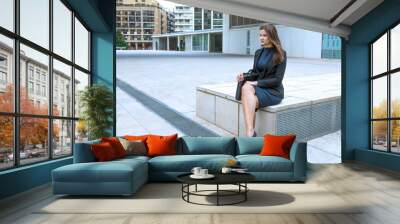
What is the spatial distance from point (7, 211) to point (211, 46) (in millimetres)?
14145

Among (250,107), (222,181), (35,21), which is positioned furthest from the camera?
(250,107)

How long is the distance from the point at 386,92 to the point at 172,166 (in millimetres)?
5159

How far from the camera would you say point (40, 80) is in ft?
24.0

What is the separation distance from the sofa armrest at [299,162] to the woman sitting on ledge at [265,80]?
3.48 metres

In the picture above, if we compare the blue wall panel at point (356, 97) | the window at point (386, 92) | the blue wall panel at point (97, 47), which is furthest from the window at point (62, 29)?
the window at point (386, 92)

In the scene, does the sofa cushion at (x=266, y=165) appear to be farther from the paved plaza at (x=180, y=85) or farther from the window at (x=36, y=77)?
the paved plaza at (x=180, y=85)

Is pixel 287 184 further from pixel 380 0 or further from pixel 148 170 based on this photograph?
pixel 380 0

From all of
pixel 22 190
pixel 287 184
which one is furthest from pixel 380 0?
pixel 22 190

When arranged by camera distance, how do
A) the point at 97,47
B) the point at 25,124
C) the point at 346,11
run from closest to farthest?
the point at 25,124, the point at 346,11, the point at 97,47

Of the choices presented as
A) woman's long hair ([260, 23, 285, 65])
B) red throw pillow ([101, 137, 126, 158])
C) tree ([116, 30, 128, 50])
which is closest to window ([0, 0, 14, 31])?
red throw pillow ([101, 137, 126, 158])

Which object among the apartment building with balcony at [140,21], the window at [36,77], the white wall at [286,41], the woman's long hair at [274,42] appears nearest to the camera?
the window at [36,77]

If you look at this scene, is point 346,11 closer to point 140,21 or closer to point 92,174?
point 92,174

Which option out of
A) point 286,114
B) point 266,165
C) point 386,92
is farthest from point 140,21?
point 266,165

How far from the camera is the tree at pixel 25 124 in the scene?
5855mm
